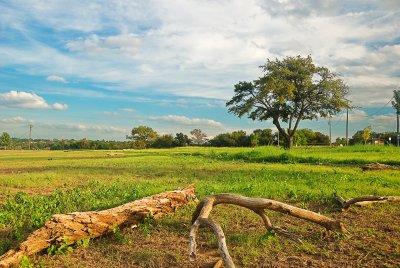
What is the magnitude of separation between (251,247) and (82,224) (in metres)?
3.09

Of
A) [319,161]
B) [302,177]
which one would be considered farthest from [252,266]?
[319,161]

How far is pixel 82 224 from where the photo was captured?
6711mm

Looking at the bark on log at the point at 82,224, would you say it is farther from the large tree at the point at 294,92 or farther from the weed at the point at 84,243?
the large tree at the point at 294,92

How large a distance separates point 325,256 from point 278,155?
70.8ft

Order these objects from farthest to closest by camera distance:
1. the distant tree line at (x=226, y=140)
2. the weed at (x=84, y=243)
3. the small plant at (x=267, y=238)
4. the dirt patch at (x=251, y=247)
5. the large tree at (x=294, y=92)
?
1. the distant tree line at (x=226, y=140)
2. the large tree at (x=294, y=92)
3. the weed at (x=84, y=243)
4. the small plant at (x=267, y=238)
5. the dirt patch at (x=251, y=247)

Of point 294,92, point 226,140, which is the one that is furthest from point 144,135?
point 294,92

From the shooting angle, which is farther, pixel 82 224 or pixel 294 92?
pixel 294 92

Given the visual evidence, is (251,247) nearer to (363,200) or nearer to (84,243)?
(84,243)

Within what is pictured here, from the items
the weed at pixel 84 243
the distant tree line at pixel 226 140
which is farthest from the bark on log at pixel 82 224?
the distant tree line at pixel 226 140

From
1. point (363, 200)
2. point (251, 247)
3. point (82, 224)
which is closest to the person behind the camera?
point (251, 247)

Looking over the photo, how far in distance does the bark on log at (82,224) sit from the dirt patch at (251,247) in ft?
0.72

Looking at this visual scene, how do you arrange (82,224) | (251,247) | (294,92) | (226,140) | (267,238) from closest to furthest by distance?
(251,247) → (267,238) → (82,224) → (294,92) → (226,140)

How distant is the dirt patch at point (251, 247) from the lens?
5824 mm

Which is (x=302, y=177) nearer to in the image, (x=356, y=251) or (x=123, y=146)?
(x=356, y=251)
